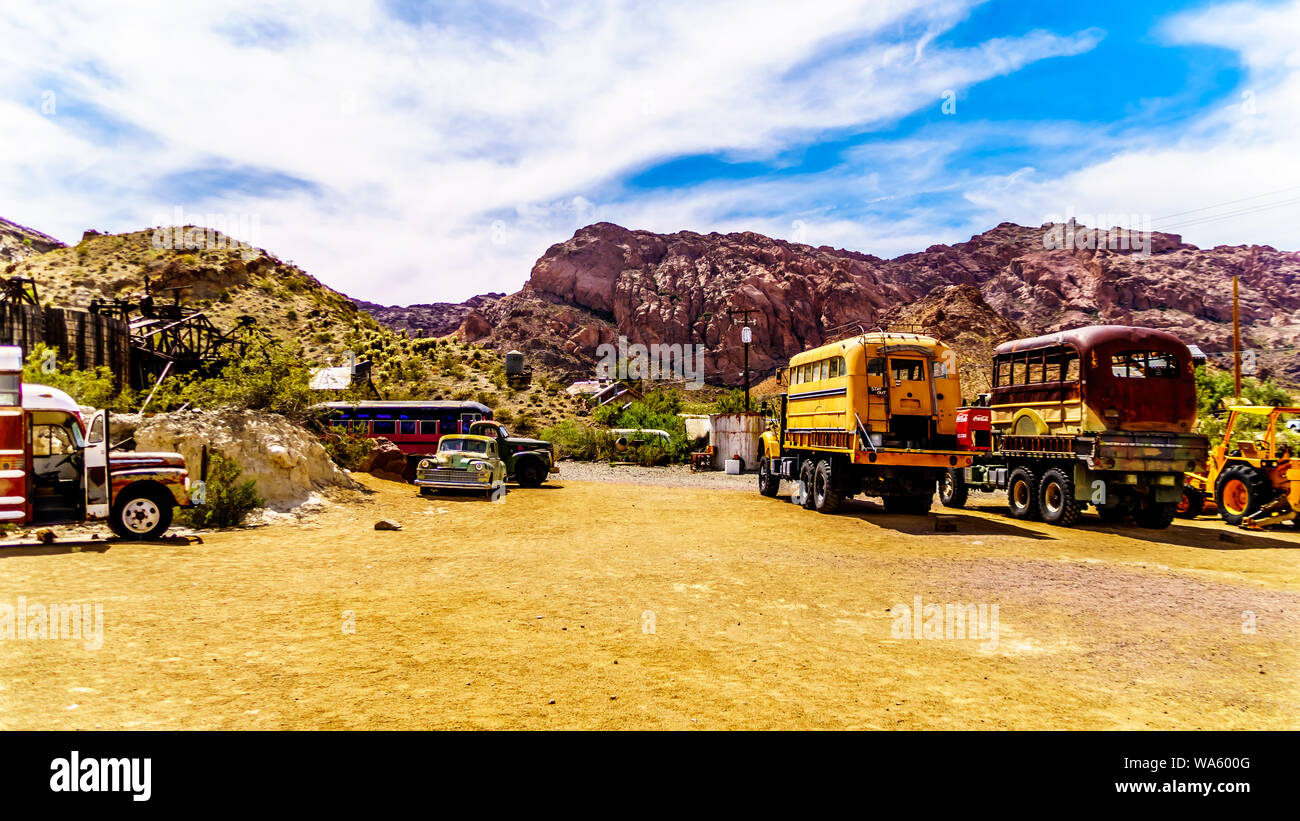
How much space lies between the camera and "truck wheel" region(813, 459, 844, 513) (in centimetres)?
1580

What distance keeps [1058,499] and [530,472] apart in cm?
1669

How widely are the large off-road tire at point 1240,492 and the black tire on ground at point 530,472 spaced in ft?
64.6

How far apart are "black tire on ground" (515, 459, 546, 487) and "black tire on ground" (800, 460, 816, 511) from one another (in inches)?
405

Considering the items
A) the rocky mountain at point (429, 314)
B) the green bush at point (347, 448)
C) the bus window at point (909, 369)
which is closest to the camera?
the bus window at point (909, 369)

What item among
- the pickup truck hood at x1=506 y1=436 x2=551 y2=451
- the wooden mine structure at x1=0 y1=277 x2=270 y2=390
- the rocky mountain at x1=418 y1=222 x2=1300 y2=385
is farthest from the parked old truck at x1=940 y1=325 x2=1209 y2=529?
the rocky mountain at x1=418 y1=222 x2=1300 y2=385

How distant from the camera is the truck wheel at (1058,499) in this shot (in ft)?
47.4

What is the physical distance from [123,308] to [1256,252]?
188806 mm

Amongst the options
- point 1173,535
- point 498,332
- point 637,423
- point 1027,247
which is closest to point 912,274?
point 1027,247

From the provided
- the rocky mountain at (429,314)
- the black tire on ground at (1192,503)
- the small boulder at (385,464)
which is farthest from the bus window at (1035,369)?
the rocky mountain at (429,314)

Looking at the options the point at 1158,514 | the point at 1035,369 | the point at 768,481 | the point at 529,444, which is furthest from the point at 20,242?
the point at 1158,514

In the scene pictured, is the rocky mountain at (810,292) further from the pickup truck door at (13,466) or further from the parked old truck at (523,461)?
the pickup truck door at (13,466)

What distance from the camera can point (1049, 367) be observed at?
15.5 meters

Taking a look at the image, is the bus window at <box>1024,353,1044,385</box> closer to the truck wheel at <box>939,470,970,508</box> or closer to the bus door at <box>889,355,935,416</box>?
the bus door at <box>889,355,935,416</box>

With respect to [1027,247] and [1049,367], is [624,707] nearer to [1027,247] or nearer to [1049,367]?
[1049,367]
